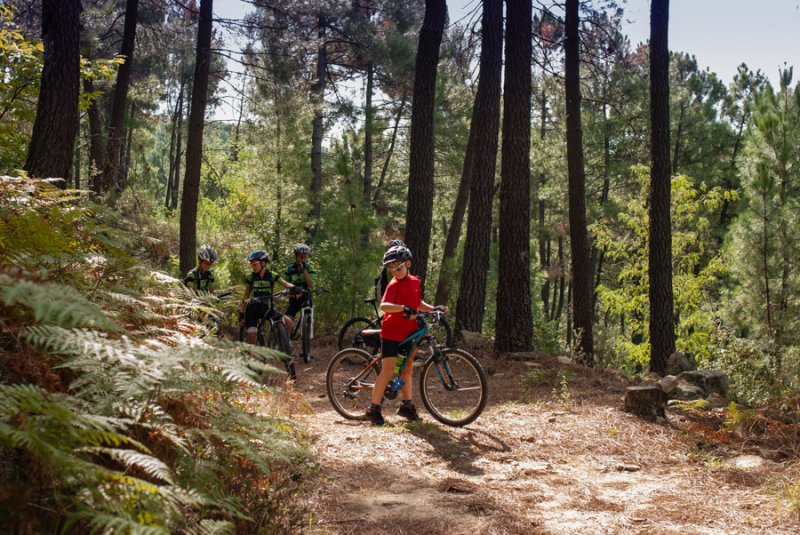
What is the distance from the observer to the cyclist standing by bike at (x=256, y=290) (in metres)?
9.15

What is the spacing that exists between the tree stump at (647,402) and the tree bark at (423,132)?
5.76 metres

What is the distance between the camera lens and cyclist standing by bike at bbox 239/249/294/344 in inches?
360

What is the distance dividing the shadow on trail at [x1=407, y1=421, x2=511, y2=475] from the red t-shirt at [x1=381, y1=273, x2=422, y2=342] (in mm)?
949

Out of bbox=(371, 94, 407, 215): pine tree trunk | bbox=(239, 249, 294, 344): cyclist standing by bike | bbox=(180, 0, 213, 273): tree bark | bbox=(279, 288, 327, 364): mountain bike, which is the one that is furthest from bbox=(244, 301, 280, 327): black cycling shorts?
bbox=(371, 94, 407, 215): pine tree trunk

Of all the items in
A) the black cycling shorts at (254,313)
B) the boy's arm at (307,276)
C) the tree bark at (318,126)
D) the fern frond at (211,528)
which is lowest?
the fern frond at (211,528)

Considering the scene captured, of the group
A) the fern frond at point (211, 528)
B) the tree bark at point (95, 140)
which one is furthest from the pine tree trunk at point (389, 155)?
the fern frond at point (211, 528)

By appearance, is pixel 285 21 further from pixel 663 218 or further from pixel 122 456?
pixel 122 456

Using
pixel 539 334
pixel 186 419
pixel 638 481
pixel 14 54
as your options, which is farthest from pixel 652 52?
pixel 186 419

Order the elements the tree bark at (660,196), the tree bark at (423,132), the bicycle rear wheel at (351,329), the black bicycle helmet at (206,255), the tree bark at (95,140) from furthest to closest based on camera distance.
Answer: the tree bark at (95,140) < the tree bark at (423,132) < the tree bark at (660,196) < the bicycle rear wheel at (351,329) < the black bicycle helmet at (206,255)

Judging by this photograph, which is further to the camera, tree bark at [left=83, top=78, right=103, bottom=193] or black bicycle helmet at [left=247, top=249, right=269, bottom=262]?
tree bark at [left=83, top=78, right=103, bottom=193]

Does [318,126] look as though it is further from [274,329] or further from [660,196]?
[274,329]

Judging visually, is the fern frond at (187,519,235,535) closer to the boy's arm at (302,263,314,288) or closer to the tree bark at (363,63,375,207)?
the boy's arm at (302,263,314,288)

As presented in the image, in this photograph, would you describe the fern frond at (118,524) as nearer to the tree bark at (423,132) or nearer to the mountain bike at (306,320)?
the mountain bike at (306,320)

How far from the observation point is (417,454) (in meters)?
5.86
